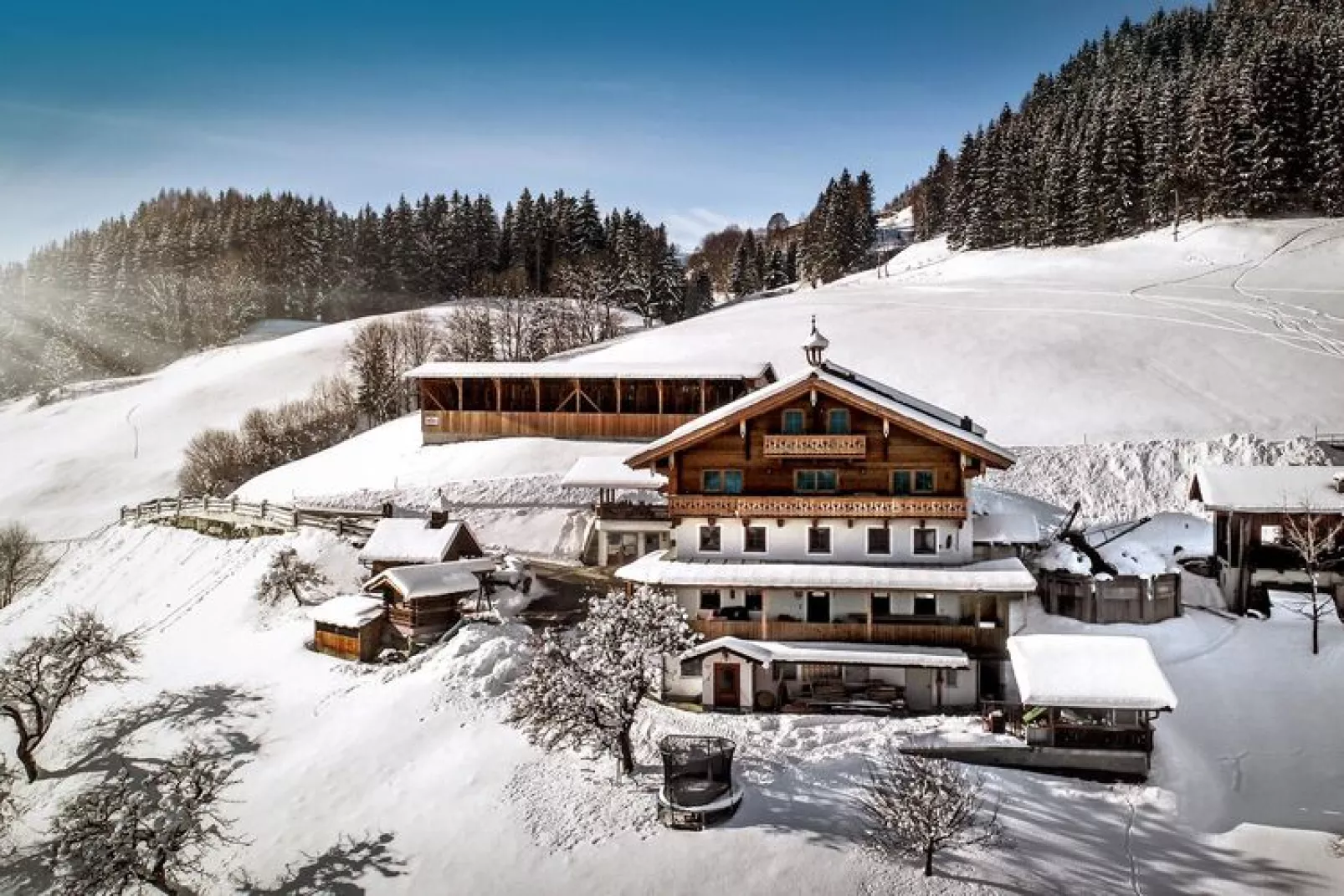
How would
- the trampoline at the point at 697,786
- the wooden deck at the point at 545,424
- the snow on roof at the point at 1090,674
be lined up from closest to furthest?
1. the trampoline at the point at 697,786
2. the snow on roof at the point at 1090,674
3. the wooden deck at the point at 545,424

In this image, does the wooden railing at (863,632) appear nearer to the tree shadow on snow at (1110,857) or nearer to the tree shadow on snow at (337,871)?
the tree shadow on snow at (1110,857)

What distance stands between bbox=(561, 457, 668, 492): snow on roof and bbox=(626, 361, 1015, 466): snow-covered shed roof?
8.10m

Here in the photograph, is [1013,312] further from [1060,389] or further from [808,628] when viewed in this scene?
[808,628]

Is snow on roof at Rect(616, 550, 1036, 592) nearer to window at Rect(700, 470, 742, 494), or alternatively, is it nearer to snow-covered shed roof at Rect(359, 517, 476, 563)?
window at Rect(700, 470, 742, 494)

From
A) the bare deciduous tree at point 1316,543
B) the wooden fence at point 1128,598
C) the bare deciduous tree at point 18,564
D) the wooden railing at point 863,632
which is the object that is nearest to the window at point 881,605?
the wooden railing at point 863,632

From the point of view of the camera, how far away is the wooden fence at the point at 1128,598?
1155 inches

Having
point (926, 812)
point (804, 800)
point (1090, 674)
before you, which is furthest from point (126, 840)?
point (1090, 674)

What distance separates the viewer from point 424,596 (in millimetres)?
29719

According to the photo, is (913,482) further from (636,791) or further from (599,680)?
(636,791)

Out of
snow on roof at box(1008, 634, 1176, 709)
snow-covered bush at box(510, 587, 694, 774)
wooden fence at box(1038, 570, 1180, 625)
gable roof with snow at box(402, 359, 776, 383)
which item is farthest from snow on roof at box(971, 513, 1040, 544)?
gable roof with snow at box(402, 359, 776, 383)

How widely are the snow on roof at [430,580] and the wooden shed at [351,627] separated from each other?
3.30ft

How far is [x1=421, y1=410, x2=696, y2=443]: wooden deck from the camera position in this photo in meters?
49.3

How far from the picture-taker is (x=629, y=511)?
38.0m

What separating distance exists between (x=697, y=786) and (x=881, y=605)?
418 inches
